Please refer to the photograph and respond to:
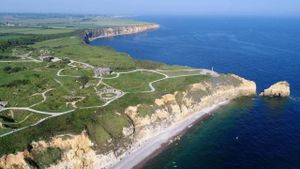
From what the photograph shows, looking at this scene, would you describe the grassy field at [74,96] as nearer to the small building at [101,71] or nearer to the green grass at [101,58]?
the green grass at [101,58]

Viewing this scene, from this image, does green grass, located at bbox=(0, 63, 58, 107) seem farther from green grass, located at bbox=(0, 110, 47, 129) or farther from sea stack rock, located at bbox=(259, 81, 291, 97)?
sea stack rock, located at bbox=(259, 81, 291, 97)

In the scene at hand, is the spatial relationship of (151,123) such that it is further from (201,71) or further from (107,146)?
(201,71)

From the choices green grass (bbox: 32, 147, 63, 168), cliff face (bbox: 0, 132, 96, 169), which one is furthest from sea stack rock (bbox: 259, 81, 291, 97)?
green grass (bbox: 32, 147, 63, 168)

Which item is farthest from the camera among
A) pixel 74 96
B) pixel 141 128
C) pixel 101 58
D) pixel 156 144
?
pixel 101 58

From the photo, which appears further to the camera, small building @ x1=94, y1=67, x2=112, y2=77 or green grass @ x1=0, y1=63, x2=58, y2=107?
small building @ x1=94, y1=67, x2=112, y2=77

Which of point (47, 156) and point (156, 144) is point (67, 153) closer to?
point (47, 156)

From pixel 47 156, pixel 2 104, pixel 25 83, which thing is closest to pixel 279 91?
pixel 47 156
